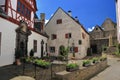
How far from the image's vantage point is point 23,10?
16.1m

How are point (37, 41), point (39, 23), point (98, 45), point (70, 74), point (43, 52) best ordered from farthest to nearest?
1. point (98, 45)
2. point (39, 23)
3. point (43, 52)
4. point (37, 41)
5. point (70, 74)

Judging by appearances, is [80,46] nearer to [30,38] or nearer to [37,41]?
[37,41]

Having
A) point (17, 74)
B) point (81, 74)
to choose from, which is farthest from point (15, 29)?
point (81, 74)

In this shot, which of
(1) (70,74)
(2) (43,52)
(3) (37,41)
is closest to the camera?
(1) (70,74)

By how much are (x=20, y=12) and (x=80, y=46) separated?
54.3 ft

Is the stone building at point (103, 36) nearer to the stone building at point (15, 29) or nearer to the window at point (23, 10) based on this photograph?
the stone building at point (15, 29)

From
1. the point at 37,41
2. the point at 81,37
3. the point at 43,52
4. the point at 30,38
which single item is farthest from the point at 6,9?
the point at 81,37

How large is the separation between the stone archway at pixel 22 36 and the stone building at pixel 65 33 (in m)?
14.5

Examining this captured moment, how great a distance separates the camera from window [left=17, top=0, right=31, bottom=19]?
49.9ft

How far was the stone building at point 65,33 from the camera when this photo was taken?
30062 millimetres

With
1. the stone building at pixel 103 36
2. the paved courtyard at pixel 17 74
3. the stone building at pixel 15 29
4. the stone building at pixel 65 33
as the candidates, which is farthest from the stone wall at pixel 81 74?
the stone building at pixel 103 36

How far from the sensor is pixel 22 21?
15.3 m

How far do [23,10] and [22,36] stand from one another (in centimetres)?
252

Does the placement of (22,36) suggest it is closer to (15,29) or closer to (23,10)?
(15,29)
